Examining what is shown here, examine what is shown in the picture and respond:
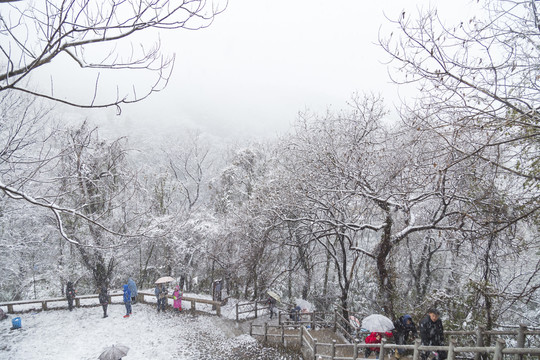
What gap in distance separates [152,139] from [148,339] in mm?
38065

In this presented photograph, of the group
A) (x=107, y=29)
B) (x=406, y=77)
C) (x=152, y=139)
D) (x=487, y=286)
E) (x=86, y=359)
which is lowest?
(x=86, y=359)

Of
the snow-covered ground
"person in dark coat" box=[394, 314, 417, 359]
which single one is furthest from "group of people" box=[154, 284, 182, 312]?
"person in dark coat" box=[394, 314, 417, 359]

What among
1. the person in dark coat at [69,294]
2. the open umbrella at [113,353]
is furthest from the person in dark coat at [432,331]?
the person in dark coat at [69,294]

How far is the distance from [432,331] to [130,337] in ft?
31.6

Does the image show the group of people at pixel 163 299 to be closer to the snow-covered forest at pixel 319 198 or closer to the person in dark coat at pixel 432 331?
the snow-covered forest at pixel 319 198

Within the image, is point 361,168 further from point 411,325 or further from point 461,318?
point 461,318

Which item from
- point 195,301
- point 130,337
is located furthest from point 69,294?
point 195,301

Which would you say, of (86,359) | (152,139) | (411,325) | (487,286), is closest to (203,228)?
(86,359)

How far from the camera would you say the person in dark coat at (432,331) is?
19.6 ft

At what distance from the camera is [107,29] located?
2.70 metres

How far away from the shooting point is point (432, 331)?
19.8 feet

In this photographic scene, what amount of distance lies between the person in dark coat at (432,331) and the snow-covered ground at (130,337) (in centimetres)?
439

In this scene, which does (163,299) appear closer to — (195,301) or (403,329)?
(195,301)

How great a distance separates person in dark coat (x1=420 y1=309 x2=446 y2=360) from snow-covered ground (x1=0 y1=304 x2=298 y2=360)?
4393 mm
